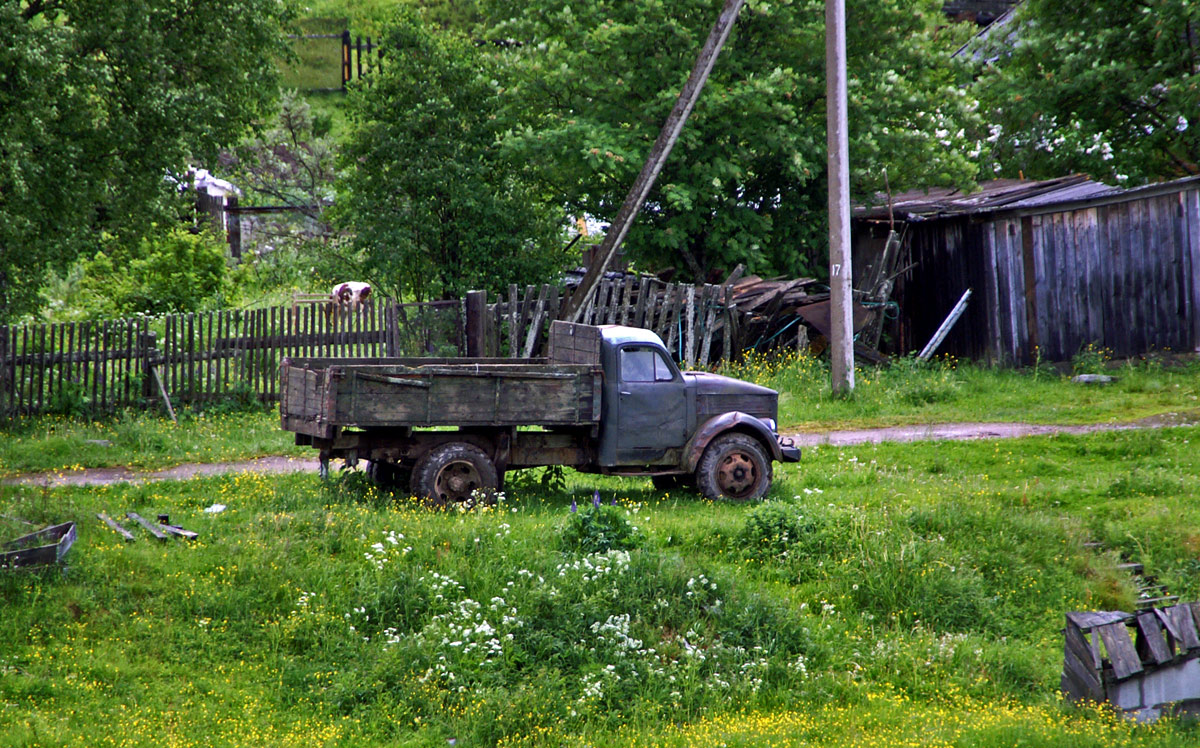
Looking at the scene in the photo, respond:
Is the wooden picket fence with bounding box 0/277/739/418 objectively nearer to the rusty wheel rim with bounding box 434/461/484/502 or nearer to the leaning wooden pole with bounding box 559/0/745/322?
the leaning wooden pole with bounding box 559/0/745/322

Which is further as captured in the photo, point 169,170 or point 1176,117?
point 1176,117

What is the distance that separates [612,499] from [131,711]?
5500 mm

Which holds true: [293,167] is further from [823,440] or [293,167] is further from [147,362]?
[823,440]

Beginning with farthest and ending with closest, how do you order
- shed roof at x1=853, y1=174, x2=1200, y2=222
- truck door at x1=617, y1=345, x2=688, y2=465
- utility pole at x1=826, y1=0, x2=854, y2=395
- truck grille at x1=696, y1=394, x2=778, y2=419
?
shed roof at x1=853, y1=174, x2=1200, y2=222
utility pole at x1=826, y1=0, x2=854, y2=395
truck grille at x1=696, y1=394, x2=778, y2=419
truck door at x1=617, y1=345, x2=688, y2=465

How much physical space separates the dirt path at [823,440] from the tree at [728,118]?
5.82 meters

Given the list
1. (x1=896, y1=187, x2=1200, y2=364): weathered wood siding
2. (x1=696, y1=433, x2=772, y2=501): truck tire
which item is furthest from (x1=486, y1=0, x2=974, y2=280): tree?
(x1=696, y1=433, x2=772, y2=501): truck tire

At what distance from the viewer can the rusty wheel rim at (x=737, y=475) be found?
460 inches

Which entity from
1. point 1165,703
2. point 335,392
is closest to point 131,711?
point 335,392

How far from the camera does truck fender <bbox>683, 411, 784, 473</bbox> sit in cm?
1161

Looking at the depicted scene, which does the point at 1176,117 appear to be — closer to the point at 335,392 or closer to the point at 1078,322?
the point at 1078,322

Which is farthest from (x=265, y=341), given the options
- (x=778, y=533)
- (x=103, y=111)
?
(x=778, y=533)

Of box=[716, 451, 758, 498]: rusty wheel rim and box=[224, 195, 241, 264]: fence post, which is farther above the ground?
box=[224, 195, 241, 264]: fence post

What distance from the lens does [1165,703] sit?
7633mm

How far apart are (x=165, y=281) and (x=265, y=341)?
6.66 metres
